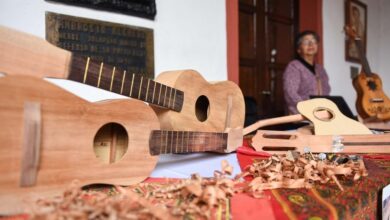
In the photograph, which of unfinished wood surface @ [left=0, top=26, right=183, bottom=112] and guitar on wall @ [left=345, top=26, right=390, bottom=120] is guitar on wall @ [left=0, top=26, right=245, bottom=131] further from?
guitar on wall @ [left=345, top=26, right=390, bottom=120]

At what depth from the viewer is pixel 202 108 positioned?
91cm

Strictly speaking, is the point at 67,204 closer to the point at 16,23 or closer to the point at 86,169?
the point at 86,169

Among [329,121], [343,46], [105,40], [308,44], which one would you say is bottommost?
[329,121]

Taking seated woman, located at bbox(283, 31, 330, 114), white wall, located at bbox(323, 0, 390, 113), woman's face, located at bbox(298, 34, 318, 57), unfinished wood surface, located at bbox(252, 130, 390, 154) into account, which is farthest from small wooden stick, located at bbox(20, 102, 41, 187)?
white wall, located at bbox(323, 0, 390, 113)

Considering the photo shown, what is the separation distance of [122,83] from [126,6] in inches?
30.3

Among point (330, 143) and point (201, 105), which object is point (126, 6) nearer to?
point (201, 105)

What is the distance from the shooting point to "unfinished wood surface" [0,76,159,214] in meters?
0.41

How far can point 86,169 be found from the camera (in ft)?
1.61

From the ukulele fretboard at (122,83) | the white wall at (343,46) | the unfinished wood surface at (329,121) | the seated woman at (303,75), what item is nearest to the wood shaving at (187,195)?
the ukulele fretboard at (122,83)

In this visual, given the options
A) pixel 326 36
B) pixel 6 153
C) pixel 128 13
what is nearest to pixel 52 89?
pixel 6 153

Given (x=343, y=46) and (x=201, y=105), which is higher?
(x=343, y=46)

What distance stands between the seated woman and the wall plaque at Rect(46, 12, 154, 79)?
3.35 ft

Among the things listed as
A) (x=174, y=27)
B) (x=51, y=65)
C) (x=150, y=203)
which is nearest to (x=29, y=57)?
(x=51, y=65)

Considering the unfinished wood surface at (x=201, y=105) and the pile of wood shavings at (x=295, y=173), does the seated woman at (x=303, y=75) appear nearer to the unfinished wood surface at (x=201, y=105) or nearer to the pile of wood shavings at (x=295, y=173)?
the unfinished wood surface at (x=201, y=105)
